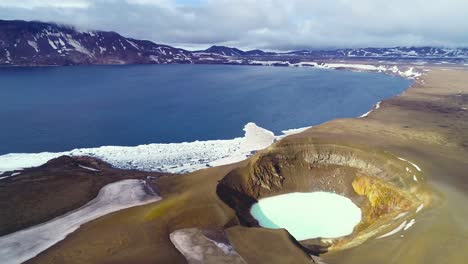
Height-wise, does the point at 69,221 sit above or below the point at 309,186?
above

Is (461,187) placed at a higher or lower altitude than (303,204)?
higher

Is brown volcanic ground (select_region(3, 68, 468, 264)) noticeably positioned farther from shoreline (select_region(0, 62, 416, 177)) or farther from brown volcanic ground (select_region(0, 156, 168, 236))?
shoreline (select_region(0, 62, 416, 177))

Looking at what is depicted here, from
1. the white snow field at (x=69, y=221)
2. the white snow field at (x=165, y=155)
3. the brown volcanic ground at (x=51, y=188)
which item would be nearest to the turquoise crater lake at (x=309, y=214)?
the white snow field at (x=69, y=221)

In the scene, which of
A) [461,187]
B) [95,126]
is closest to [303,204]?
[461,187]

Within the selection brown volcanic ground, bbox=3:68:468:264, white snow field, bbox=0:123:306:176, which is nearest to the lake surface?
white snow field, bbox=0:123:306:176

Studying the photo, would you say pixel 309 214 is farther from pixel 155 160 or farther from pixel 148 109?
pixel 148 109

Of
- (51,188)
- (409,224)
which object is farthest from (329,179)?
(51,188)

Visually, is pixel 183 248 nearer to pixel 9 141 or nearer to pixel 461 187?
pixel 461 187
